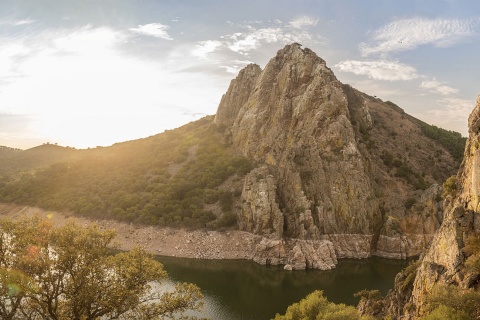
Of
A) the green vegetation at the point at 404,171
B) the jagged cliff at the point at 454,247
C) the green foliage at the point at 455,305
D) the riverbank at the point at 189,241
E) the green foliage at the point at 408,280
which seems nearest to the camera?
the green foliage at the point at 455,305

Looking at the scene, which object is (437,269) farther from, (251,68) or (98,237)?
(251,68)

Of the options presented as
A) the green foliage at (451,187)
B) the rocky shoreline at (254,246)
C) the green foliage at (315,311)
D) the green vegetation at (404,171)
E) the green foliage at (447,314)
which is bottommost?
the rocky shoreline at (254,246)

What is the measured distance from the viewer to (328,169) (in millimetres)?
81125

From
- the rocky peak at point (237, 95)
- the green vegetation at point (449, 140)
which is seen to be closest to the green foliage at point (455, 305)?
the green vegetation at point (449, 140)

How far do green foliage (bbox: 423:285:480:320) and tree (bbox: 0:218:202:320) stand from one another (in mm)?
16476

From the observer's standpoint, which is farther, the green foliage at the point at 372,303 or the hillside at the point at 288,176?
the hillside at the point at 288,176

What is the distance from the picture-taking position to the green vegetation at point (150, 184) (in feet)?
272

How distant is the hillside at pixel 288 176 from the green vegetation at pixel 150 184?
1.19 ft

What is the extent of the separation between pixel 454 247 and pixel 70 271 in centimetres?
2662

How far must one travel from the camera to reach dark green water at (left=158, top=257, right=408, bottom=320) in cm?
4669

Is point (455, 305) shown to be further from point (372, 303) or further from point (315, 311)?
point (372, 303)

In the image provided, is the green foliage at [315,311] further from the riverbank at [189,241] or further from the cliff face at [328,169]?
the riverbank at [189,241]

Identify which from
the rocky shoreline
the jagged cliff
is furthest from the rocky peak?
the jagged cliff

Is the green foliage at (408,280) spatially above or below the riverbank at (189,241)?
above
